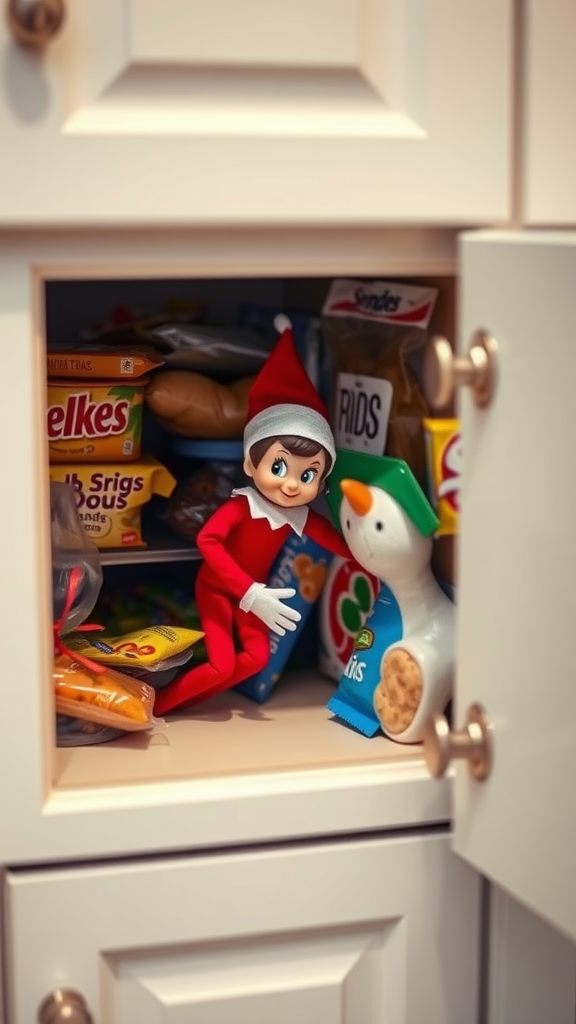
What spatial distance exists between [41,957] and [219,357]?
1.71ft

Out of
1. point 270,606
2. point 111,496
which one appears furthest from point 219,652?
point 111,496

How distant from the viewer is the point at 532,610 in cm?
77

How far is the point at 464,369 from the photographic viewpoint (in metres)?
0.77

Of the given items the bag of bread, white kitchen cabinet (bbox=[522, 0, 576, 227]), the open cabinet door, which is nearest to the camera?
the open cabinet door

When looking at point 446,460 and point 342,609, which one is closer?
point 446,460

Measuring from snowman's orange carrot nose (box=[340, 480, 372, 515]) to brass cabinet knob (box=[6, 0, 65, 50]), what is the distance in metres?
0.37

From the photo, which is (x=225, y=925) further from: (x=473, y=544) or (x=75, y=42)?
(x=75, y=42)

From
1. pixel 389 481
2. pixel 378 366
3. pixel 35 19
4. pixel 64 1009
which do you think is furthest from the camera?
pixel 378 366

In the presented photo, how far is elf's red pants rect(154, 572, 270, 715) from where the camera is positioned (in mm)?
1035

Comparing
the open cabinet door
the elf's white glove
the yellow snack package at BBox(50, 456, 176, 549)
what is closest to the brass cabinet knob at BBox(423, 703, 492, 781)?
the open cabinet door

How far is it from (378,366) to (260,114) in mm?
306

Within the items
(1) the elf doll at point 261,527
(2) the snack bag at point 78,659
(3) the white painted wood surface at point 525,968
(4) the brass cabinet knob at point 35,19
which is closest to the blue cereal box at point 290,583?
(1) the elf doll at point 261,527

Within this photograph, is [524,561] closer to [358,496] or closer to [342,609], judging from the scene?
[358,496]

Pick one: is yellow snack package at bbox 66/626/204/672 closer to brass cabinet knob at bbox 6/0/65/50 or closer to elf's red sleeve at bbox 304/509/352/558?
elf's red sleeve at bbox 304/509/352/558
